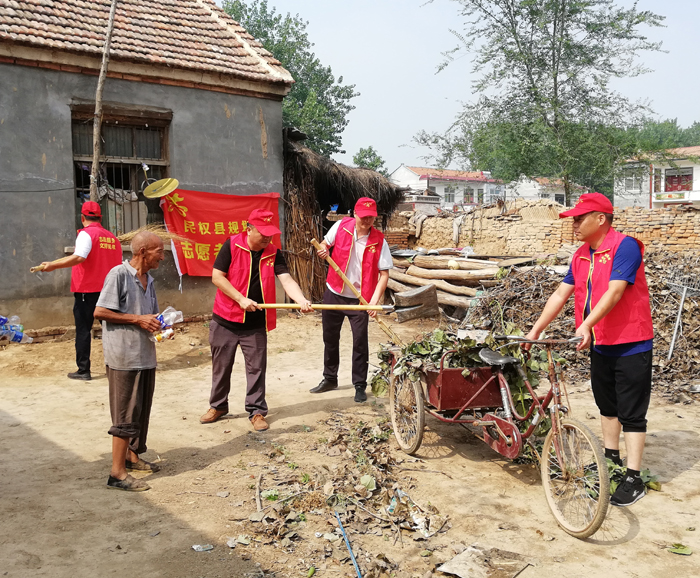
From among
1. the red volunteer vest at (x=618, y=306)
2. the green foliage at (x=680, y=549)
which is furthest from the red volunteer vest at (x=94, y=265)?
the green foliage at (x=680, y=549)

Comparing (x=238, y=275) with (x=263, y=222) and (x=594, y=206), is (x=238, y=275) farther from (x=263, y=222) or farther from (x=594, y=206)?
(x=594, y=206)

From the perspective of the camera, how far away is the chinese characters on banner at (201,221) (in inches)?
391

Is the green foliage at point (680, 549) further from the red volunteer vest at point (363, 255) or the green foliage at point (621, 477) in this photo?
the red volunteer vest at point (363, 255)

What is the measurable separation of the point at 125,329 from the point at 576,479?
2.96m

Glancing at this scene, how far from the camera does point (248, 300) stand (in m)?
5.04

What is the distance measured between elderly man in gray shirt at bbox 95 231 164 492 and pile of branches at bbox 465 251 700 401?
3.21m

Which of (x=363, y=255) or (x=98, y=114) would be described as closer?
(x=363, y=255)

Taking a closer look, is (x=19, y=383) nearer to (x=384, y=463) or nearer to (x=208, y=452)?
(x=208, y=452)

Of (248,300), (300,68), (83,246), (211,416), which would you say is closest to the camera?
(248,300)

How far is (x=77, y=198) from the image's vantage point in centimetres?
934

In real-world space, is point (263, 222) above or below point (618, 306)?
→ above

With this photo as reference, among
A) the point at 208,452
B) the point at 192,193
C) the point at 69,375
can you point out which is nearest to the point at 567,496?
the point at 208,452

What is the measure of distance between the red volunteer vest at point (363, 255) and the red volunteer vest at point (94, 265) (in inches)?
109

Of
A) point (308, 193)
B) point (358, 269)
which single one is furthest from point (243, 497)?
point (308, 193)
